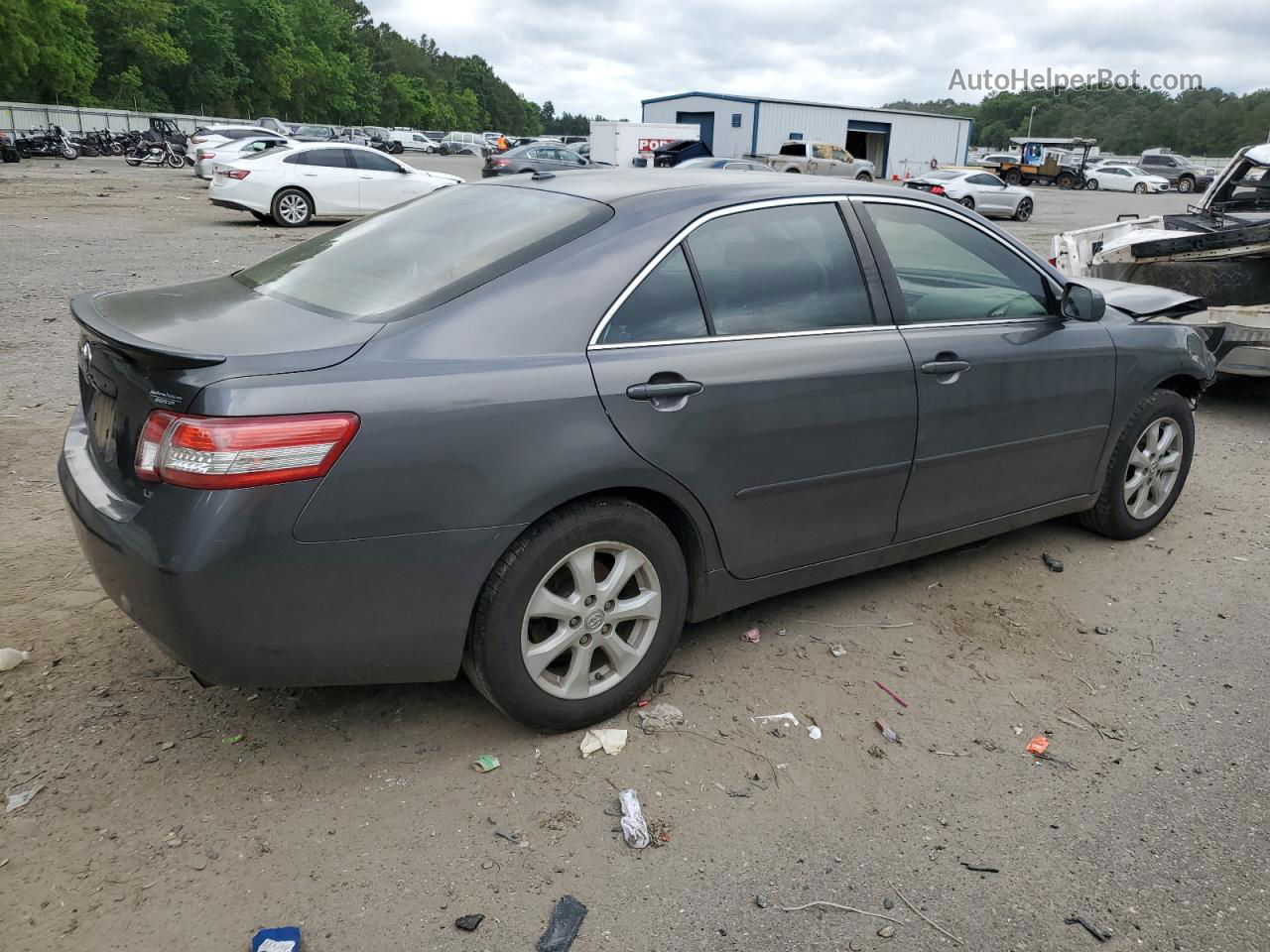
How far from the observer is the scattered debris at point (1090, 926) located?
2422 mm

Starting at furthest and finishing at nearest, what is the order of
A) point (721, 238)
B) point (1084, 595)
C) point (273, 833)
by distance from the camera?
point (1084, 595), point (721, 238), point (273, 833)

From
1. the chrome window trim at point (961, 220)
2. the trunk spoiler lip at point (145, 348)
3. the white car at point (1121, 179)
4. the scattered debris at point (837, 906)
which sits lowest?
the scattered debris at point (837, 906)

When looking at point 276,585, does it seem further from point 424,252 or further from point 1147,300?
point 1147,300

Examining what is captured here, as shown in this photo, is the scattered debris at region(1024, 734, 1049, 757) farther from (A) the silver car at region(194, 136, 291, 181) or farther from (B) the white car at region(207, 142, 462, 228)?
(A) the silver car at region(194, 136, 291, 181)

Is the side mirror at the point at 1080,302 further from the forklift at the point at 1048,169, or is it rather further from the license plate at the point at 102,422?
the forklift at the point at 1048,169

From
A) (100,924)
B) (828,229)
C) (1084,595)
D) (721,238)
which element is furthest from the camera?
(1084,595)

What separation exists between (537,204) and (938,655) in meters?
2.20

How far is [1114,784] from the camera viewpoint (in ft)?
9.87

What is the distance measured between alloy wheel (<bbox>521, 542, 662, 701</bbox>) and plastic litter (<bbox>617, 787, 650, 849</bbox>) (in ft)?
1.17

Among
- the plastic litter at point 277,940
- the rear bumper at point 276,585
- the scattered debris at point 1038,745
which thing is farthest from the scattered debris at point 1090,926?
the plastic litter at point 277,940

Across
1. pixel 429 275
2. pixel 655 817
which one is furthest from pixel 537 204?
pixel 655 817

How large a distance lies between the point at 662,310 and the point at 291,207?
53.5 feet

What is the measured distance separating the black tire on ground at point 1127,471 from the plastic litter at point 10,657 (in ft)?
14.5

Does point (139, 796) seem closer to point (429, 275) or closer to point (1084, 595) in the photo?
point (429, 275)
